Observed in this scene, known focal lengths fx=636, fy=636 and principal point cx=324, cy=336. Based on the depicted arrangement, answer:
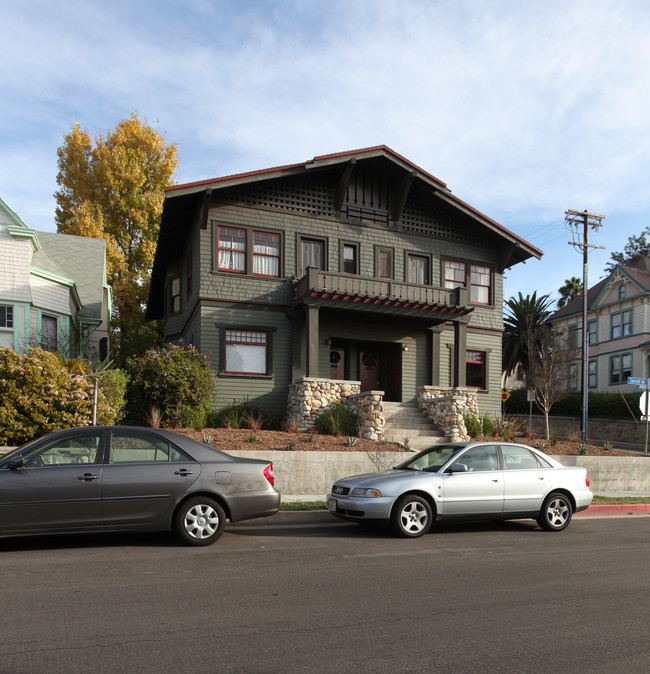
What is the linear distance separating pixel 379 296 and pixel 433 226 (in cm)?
511

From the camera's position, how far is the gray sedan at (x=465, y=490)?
942 centimetres

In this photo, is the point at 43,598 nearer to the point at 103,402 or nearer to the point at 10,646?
the point at 10,646

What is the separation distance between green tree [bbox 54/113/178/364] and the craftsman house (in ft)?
32.8

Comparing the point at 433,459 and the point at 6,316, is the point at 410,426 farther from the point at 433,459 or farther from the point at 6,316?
the point at 6,316

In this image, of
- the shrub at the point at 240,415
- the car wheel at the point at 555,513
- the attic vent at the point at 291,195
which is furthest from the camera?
the attic vent at the point at 291,195

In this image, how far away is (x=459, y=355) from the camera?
72.8 ft

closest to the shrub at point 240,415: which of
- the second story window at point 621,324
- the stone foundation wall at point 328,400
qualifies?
the stone foundation wall at point 328,400

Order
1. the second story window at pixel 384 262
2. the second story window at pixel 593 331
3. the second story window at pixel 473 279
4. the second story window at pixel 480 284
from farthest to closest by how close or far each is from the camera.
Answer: the second story window at pixel 593 331
the second story window at pixel 480 284
the second story window at pixel 473 279
the second story window at pixel 384 262

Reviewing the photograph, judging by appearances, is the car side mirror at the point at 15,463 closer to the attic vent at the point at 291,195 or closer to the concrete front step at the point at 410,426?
the concrete front step at the point at 410,426

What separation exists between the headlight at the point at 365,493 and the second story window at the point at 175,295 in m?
17.8

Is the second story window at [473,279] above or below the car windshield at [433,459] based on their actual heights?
above

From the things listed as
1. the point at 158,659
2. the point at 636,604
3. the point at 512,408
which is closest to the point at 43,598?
the point at 158,659

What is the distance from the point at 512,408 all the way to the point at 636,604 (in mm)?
41434

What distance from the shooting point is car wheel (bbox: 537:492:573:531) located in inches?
413
